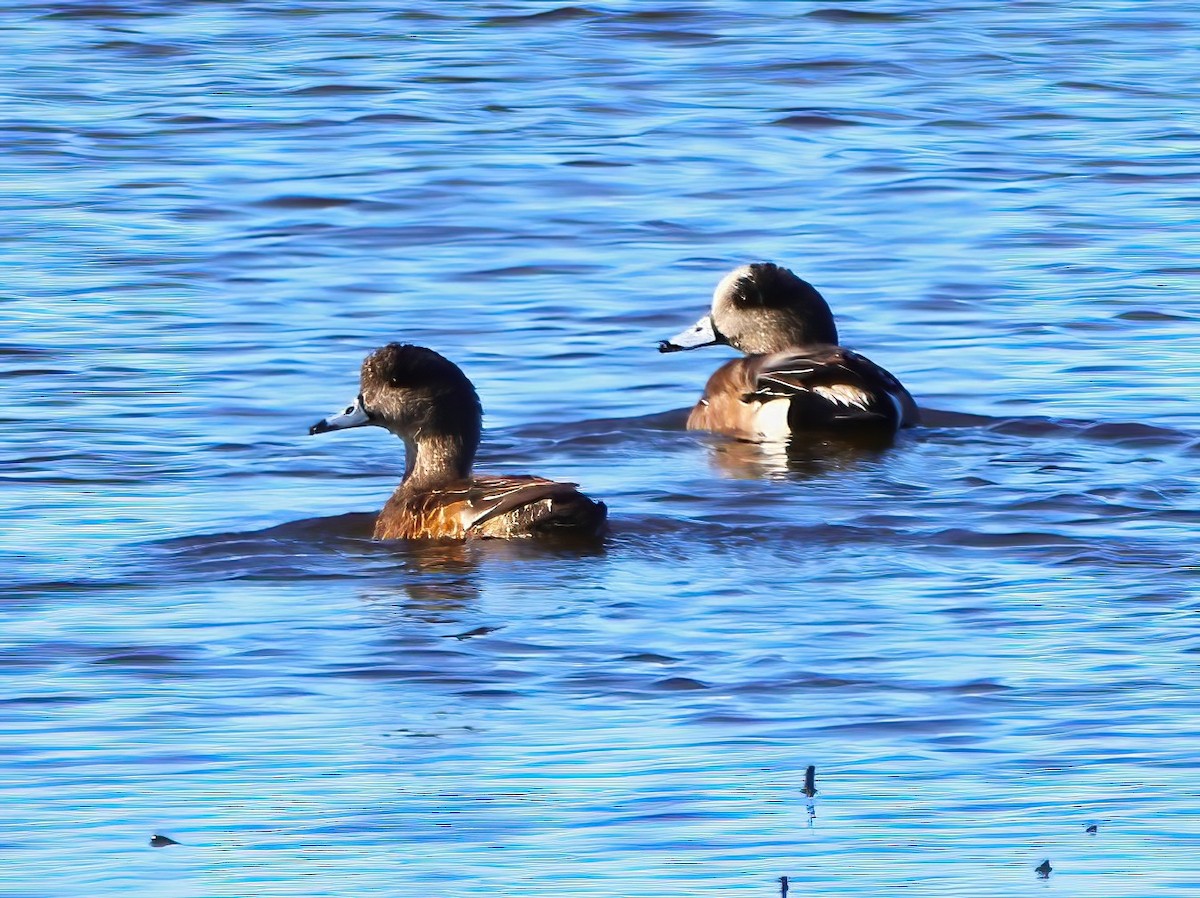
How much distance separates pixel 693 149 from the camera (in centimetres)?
1897

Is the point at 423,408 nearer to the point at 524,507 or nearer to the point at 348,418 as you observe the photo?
the point at 348,418

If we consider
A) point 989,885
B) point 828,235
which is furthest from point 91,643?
point 828,235

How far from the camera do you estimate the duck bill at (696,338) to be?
43.8ft

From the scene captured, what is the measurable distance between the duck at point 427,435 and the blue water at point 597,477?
19cm

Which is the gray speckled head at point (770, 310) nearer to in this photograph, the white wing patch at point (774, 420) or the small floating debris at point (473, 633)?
the white wing patch at point (774, 420)

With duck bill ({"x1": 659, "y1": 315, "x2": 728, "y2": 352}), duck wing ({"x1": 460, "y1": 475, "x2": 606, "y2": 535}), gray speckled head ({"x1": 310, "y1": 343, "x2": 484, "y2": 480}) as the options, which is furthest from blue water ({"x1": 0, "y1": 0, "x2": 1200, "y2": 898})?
gray speckled head ({"x1": 310, "y1": 343, "x2": 484, "y2": 480})

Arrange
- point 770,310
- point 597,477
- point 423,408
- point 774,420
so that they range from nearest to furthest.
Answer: point 423,408
point 597,477
point 774,420
point 770,310

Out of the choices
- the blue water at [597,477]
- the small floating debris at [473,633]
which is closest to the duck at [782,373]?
the blue water at [597,477]

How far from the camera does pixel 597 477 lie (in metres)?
11.4

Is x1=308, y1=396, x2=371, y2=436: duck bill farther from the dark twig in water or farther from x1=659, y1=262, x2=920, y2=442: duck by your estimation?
the dark twig in water

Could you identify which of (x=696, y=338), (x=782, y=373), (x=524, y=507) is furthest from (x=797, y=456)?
(x=524, y=507)

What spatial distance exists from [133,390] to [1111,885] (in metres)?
7.60

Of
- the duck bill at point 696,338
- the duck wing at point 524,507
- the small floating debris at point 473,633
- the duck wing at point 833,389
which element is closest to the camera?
the small floating debris at point 473,633

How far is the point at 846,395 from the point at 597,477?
4.76 feet
